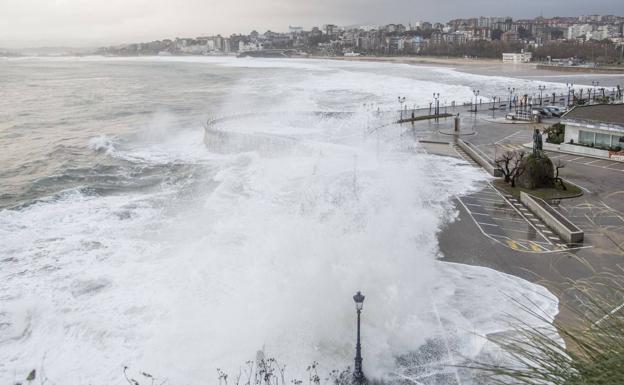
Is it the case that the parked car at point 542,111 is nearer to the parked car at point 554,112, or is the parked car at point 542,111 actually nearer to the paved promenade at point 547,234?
the parked car at point 554,112

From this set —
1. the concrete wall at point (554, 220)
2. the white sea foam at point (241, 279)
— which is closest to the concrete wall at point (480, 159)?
the white sea foam at point (241, 279)

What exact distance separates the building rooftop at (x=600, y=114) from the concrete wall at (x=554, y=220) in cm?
1216

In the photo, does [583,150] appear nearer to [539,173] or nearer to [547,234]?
[539,173]

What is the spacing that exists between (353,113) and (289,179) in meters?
25.4

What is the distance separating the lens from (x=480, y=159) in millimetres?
31406

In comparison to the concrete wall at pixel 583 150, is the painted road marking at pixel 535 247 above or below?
below

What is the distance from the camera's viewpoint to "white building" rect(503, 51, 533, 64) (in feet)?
514

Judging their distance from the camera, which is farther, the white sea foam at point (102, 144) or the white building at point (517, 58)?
the white building at point (517, 58)

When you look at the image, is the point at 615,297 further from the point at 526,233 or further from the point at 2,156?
the point at 2,156

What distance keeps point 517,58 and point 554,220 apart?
495ft

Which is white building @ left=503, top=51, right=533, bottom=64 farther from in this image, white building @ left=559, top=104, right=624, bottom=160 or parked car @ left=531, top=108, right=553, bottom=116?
white building @ left=559, top=104, right=624, bottom=160

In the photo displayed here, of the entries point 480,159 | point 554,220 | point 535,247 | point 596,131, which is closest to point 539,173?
point 554,220

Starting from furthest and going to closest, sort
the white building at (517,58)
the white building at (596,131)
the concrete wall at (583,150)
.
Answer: the white building at (517,58) → the concrete wall at (583,150) → the white building at (596,131)

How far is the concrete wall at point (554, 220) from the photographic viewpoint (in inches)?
735
